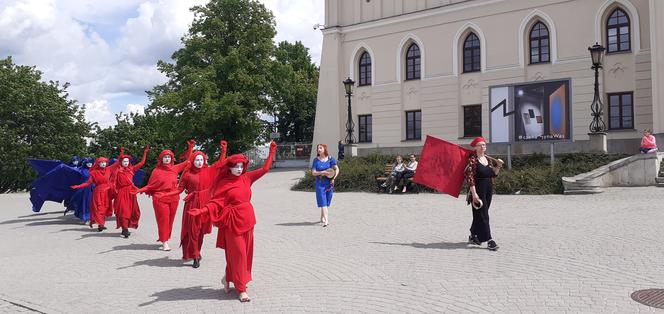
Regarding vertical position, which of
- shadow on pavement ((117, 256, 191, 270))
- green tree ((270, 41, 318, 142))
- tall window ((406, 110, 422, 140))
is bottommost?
shadow on pavement ((117, 256, 191, 270))

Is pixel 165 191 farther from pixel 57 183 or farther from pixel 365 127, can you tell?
pixel 365 127

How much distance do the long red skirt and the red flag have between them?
4.23 m

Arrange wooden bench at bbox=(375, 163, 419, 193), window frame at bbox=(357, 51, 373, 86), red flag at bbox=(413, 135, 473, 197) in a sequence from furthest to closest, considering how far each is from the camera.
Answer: window frame at bbox=(357, 51, 373, 86) → wooden bench at bbox=(375, 163, 419, 193) → red flag at bbox=(413, 135, 473, 197)

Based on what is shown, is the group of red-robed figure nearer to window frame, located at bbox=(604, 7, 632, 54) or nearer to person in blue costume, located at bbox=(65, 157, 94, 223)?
person in blue costume, located at bbox=(65, 157, 94, 223)

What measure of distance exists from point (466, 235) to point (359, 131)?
26530mm

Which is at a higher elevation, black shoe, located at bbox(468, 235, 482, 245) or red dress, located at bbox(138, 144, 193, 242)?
red dress, located at bbox(138, 144, 193, 242)

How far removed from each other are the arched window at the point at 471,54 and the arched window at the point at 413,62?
299 centimetres

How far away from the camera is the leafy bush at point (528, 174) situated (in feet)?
61.8

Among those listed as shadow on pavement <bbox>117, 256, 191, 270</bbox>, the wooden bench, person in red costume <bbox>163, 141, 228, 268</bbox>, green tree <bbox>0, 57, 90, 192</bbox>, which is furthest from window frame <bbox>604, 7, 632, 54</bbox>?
green tree <bbox>0, 57, 90, 192</bbox>

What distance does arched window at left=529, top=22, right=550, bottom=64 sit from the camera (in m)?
29.9

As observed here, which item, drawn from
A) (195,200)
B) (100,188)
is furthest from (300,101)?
(195,200)

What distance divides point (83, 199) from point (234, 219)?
381 inches

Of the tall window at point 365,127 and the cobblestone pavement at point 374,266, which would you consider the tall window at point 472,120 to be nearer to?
the tall window at point 365,127

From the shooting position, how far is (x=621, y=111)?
27500 millimetres
